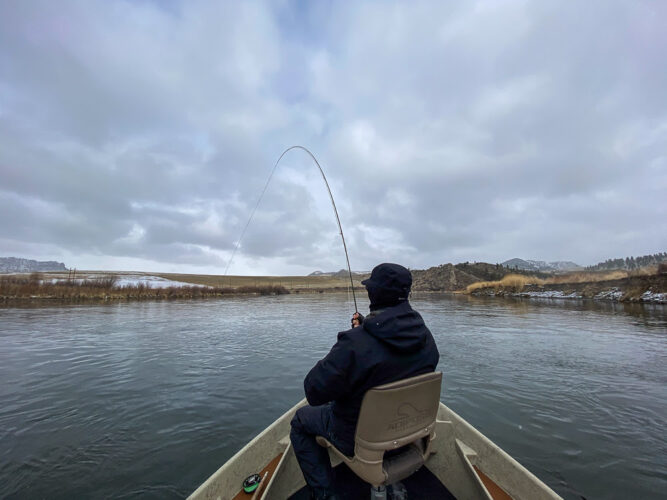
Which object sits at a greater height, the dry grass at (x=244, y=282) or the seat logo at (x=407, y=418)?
the dry grass at (x=244, y=282)

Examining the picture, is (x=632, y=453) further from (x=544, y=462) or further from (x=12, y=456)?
(x=12, y=456)

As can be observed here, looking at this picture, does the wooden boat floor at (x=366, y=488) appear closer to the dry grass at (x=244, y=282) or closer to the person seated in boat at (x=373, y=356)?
the person seated in boat at (x=373, y=356)

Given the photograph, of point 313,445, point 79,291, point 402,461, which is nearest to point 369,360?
point 402,461

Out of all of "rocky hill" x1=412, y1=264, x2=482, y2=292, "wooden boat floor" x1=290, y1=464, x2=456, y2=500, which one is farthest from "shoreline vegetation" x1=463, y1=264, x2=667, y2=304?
"wooden boat floor" x1=290, y1=464, x2=456, y2=500

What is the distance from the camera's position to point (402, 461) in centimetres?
267

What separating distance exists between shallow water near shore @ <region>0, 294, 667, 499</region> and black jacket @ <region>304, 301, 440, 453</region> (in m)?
3.27

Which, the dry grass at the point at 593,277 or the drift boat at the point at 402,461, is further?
the dry grass at the point at 593,277

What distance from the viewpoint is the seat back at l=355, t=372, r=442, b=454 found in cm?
240

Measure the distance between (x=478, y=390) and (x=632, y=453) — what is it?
3280mm

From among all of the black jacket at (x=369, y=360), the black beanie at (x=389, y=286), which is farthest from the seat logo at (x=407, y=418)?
the black beanie at (x=389, y=286)

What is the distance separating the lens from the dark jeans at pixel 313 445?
3.16 metres

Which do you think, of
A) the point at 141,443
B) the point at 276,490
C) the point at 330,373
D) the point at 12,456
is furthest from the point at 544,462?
the point at 12,456

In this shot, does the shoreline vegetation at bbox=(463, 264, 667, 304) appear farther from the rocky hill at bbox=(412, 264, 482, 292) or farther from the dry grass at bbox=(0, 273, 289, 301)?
the dry grass at bbox=(0, 273, 289, 301)

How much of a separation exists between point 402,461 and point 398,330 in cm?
Result: 122
